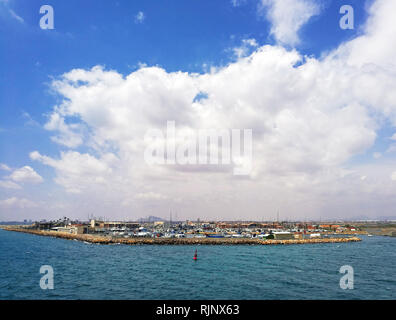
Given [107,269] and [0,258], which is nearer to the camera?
[107,269]

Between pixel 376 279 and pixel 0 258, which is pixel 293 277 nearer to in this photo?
pixel 376 279
